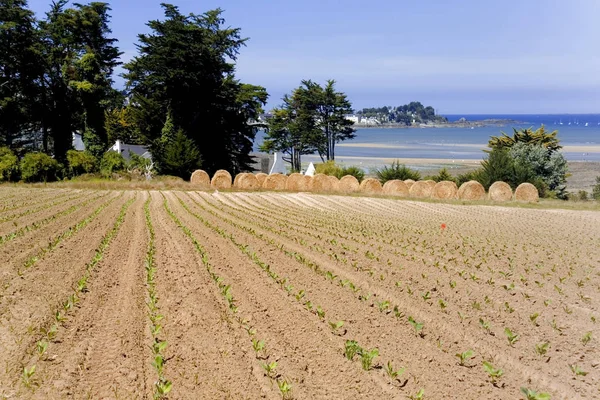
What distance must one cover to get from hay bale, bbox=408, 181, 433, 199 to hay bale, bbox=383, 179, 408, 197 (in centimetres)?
A: 33

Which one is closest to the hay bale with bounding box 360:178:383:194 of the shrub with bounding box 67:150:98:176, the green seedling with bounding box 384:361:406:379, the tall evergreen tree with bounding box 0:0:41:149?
the shrub with bounding box 67:150:98:176

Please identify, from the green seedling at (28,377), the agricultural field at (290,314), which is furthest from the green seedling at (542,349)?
the green seedling at (28,377)

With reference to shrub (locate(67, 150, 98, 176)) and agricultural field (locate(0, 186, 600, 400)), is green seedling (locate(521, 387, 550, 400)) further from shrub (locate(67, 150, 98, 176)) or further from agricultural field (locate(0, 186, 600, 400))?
shrub (locate(67, 150, 98, 176))

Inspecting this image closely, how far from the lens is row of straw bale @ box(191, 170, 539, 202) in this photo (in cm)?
2405

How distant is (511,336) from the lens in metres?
5.75

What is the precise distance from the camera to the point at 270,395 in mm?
4391

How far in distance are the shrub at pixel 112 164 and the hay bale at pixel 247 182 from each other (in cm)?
859

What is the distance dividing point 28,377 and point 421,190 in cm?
2277

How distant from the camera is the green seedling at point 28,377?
4420 millimetres

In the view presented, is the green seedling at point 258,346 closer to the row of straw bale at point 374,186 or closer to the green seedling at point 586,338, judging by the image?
the green seedling at point 586,338

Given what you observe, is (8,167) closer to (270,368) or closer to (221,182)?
(221,182)

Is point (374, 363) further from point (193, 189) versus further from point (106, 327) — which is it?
point (193, 189)

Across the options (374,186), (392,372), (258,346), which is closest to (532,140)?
(374,186)

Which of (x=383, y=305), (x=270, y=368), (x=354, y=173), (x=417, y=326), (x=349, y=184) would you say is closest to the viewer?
(x=270, y=368)
